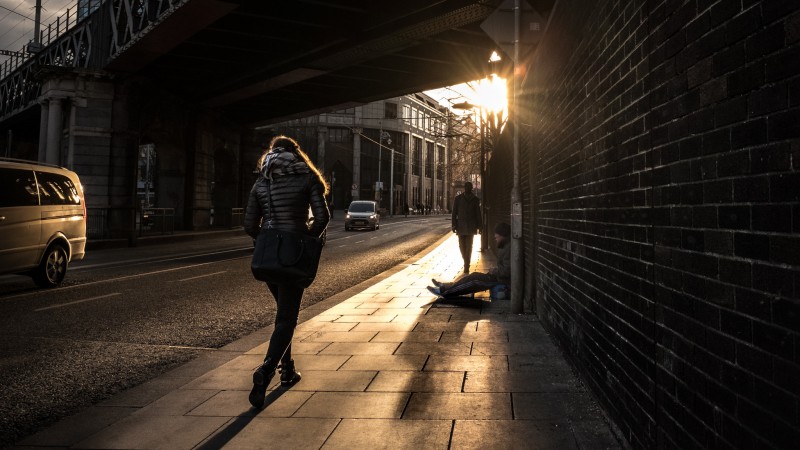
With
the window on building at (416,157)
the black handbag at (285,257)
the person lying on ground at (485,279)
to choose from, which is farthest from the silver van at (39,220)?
the window on building at (416,157)

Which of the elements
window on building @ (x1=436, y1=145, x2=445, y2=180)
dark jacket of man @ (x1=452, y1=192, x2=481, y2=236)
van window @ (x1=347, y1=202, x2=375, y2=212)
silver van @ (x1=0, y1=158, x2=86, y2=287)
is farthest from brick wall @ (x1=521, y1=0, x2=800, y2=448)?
window on building @ (x1=436, y1=145, x2=445, y2=180)

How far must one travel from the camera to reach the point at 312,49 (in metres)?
16.7

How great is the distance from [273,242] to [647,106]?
8.11 feet

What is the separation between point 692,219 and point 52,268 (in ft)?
33.9

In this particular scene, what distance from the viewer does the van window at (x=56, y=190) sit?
9.15 m

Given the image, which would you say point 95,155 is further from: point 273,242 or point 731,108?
point 731,108

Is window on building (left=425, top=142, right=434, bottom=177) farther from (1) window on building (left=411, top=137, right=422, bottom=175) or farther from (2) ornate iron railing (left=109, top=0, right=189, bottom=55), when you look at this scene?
(2) ornate iron railing (left=109, top=0, right=189, bottom=55)

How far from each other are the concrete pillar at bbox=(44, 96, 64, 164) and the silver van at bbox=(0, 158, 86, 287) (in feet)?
41.4

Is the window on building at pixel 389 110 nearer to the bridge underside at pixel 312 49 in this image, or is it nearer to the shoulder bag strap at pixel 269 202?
the bridge underside at pixel 312 49

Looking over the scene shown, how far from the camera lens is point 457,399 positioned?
11.7 feet

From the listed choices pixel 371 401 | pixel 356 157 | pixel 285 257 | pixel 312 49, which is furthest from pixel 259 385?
pixel 356 157

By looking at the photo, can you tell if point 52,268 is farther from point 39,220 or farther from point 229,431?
point 229,431

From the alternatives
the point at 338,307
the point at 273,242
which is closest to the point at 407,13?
the point at 338,307

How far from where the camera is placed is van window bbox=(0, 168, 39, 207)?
27.3 feet
